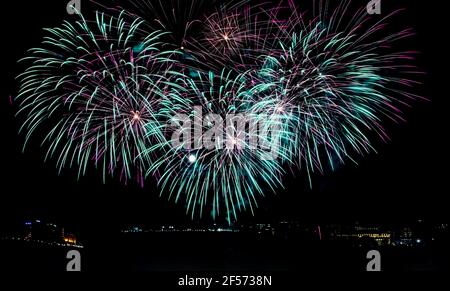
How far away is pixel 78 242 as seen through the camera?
14555 mm

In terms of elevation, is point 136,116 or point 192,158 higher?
point 136,116

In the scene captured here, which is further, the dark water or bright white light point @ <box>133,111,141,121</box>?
bright white light point @ <box>133,111,141,121</box>

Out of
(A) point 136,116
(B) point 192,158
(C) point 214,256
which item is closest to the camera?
(A) point 136,116

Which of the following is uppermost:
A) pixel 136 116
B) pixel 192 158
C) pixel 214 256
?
pixel 136 116

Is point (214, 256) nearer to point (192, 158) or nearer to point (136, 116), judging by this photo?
point (192, 158)

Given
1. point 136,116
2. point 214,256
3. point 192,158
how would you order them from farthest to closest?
1. point 214,256
2. point 192,158
3. point 136,116

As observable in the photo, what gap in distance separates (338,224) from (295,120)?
912 cm

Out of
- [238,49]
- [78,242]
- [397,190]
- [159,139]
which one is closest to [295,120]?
[238,49]

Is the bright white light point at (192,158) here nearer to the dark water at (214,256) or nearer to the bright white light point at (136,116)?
the bright white light point at (136,116)

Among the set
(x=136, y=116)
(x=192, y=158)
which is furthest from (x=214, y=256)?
(x=136, y=116)

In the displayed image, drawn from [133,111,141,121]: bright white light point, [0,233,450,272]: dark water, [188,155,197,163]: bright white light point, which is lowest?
[0,233,450,272]: dark water

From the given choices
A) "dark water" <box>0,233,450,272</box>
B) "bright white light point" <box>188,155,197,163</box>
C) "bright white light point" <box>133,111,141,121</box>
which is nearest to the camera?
"dark water" <box>0,233,450,272</box>

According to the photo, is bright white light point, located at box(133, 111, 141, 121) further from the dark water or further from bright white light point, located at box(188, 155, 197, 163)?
the dark water
